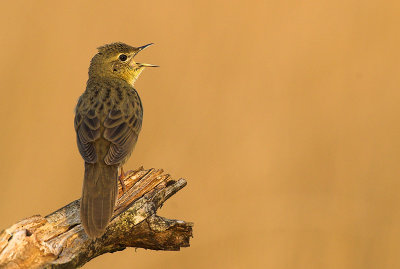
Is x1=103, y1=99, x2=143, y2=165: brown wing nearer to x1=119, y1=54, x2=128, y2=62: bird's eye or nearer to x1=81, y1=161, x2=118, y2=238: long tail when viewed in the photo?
x1=81, y1=161, x2=118, y2=238: long tail

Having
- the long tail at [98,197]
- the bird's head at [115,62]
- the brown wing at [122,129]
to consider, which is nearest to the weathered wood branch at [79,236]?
the long tail at [98,197]

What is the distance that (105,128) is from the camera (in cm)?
595

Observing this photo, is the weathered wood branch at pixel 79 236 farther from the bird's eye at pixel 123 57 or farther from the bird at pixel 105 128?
the bird's eye at pixel 123 57

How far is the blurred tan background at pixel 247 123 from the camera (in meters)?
7.54

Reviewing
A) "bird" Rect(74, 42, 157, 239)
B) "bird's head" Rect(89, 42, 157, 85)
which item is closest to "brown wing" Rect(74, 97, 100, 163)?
"bird" Rect(74, 42, 157, 239)

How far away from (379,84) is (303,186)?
5.74 ft

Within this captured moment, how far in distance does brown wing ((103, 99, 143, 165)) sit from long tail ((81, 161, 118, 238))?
0.10m

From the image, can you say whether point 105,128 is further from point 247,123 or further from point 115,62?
point 247,123

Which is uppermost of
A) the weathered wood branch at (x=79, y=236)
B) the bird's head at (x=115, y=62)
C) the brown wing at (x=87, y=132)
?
the bird's head at (x=115, y=62)

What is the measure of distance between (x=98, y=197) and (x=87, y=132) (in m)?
0.89

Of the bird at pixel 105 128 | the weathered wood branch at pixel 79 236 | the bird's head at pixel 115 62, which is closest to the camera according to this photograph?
the weathered wood branch at pixel 79 236

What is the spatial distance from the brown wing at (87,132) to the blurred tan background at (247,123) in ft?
6.08

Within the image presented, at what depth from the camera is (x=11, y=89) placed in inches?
344

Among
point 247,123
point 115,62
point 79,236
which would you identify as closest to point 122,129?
point 115,62
